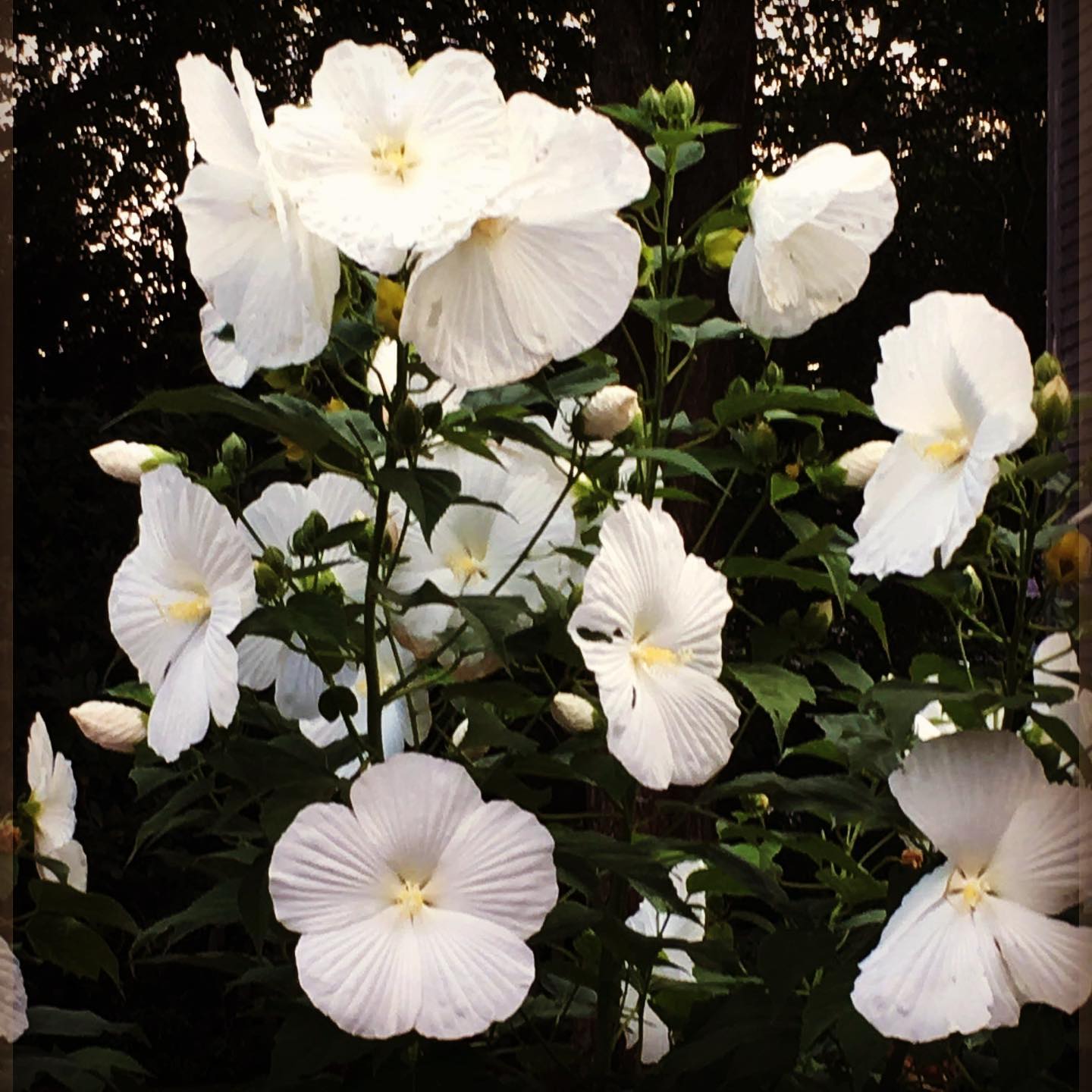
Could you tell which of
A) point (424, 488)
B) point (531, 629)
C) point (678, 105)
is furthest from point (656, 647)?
point (678, 105)

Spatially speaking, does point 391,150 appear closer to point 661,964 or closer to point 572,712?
point 572,712

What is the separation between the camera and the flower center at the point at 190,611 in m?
0.83

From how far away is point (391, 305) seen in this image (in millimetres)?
768

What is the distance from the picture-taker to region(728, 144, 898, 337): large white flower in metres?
0.86

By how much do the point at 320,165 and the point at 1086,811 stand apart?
0.47 metres

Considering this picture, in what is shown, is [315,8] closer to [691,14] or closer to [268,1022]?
[691,14]

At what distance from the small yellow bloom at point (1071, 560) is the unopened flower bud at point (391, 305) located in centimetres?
34

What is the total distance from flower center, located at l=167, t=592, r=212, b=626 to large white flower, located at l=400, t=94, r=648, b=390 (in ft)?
0.69

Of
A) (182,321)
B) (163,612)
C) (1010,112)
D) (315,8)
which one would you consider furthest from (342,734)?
(1010,112)

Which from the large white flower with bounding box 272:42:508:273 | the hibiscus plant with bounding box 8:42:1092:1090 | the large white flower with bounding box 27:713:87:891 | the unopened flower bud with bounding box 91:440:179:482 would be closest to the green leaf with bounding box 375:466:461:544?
the hibiscus plant with bounding box 8:42:1092:1090

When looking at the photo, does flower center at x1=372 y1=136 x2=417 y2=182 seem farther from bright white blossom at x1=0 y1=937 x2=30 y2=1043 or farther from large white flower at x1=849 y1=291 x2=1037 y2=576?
bright white blossom at x1=0 y1=937 x2=30 y2=1043

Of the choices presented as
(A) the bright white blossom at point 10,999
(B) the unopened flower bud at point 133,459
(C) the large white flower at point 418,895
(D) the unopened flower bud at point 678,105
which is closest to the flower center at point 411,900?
(C) the large white flower at point 418,895

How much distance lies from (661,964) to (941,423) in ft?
1.37

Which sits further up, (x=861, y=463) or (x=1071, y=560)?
(x=861, y=463)
